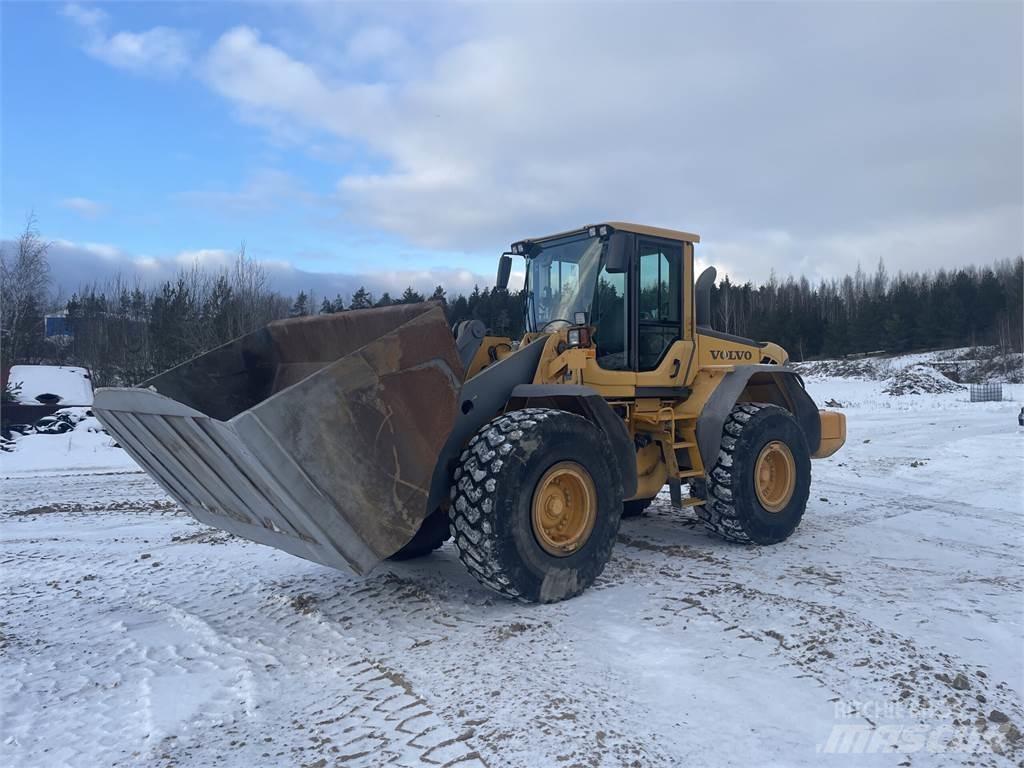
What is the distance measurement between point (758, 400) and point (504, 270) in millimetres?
3019

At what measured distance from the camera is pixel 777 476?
707 cm

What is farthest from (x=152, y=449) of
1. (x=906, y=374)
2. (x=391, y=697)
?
(x=906, y=374)

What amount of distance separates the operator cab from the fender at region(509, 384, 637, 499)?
27.7 inches

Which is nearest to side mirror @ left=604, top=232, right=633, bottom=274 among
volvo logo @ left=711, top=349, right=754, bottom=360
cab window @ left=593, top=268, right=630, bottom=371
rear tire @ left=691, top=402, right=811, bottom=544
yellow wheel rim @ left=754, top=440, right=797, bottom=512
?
cab window @ left=593, top=268, right=630, bottom=371

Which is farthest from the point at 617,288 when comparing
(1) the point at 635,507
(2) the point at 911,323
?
(2) the point at 911,323

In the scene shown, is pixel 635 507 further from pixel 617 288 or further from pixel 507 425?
pixel 507 425

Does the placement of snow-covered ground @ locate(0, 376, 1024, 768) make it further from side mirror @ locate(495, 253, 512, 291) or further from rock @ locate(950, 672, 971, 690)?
side mirror @ locate(495, 253, 512, 291)

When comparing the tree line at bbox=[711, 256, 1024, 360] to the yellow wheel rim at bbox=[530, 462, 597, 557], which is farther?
the tree line at bbox=[711, 256, 1024, 360]

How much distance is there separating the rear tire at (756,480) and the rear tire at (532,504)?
157cm

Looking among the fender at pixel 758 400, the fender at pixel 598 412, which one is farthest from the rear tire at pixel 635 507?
the fender at pixel 598 412

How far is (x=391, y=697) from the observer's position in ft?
11.7

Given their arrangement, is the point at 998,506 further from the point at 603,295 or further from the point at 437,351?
the point at 437,351

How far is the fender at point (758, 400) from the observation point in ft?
21.3

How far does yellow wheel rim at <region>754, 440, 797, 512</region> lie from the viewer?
6863 mm
